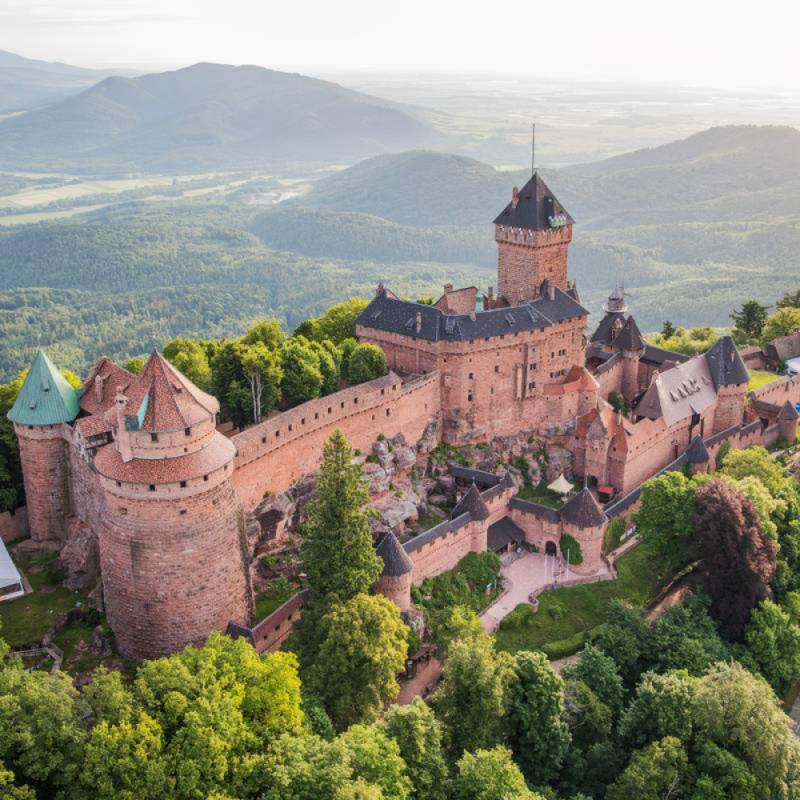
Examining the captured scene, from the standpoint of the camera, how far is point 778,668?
51594 mm

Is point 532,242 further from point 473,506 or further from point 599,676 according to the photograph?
point 599,676

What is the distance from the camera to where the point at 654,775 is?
4178 centimetres

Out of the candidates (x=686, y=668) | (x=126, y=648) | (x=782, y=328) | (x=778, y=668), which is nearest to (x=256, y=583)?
(x=126, y=648)

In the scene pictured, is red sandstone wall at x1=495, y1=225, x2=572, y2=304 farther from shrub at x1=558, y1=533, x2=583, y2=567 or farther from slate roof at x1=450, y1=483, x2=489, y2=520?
shrub at x1=558, y1=533, x2=583, y2=567

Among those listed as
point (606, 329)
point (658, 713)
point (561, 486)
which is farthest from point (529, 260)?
point (658, 713)

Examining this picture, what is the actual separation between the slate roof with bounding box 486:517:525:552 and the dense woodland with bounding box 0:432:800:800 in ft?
9.96

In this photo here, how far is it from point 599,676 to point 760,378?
41814mm

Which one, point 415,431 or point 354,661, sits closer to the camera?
point 354,661

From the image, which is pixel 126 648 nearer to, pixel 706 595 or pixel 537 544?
pixel 537 544

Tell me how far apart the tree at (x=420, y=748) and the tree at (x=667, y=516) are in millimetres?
21574

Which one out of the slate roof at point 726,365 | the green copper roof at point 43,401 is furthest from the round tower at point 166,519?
the slate roof at point 726,365

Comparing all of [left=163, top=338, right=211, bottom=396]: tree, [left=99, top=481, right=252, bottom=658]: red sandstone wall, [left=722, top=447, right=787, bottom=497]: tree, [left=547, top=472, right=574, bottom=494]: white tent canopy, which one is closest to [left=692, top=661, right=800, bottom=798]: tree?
[left=547, top=472, right=574, bottom=494]: white tent canopy

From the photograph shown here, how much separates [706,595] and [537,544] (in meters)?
9.86

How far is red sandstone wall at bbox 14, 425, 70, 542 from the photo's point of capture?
48.3 meters
